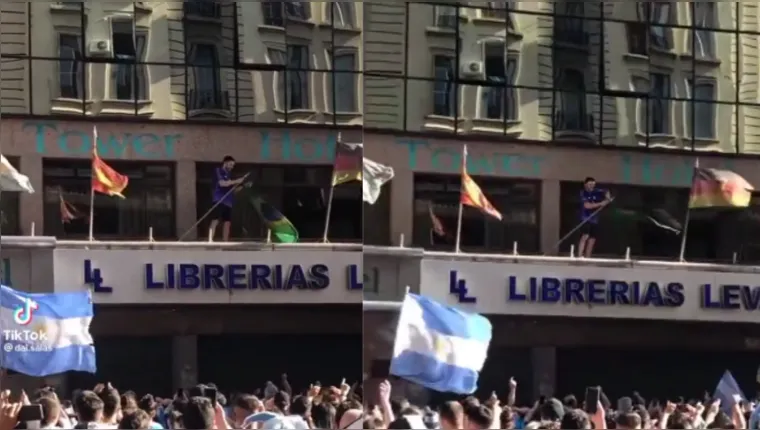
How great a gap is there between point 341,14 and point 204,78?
1.57 feet

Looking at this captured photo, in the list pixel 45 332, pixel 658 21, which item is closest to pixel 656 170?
pixel 658 21

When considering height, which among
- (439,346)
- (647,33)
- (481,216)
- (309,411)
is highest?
(647,33)

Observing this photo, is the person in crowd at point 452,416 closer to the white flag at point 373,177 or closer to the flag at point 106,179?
the white flag at point 373,177

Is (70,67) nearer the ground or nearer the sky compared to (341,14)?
nearer the ground

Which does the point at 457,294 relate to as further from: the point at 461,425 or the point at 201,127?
the point at 201,127

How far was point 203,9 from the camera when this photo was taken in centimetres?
360

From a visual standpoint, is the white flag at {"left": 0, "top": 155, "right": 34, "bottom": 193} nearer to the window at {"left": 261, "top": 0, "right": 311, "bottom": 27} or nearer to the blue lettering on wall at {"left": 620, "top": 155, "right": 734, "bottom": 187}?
the window at {"left": 261, "top": 0, "right": 311, "bottom": 27}

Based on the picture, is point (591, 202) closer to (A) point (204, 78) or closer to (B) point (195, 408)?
(A) point (204, 78)

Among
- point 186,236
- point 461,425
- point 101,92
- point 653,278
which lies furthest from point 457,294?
point 101,92

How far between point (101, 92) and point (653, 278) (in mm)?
1832

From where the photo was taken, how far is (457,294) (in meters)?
3.50

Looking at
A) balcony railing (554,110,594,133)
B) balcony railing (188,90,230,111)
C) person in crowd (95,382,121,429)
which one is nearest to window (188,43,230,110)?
balcony railing (188,90,230,111)

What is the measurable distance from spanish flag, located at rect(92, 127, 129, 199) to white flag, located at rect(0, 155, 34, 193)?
210 mm

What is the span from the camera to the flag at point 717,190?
3.61 metres
